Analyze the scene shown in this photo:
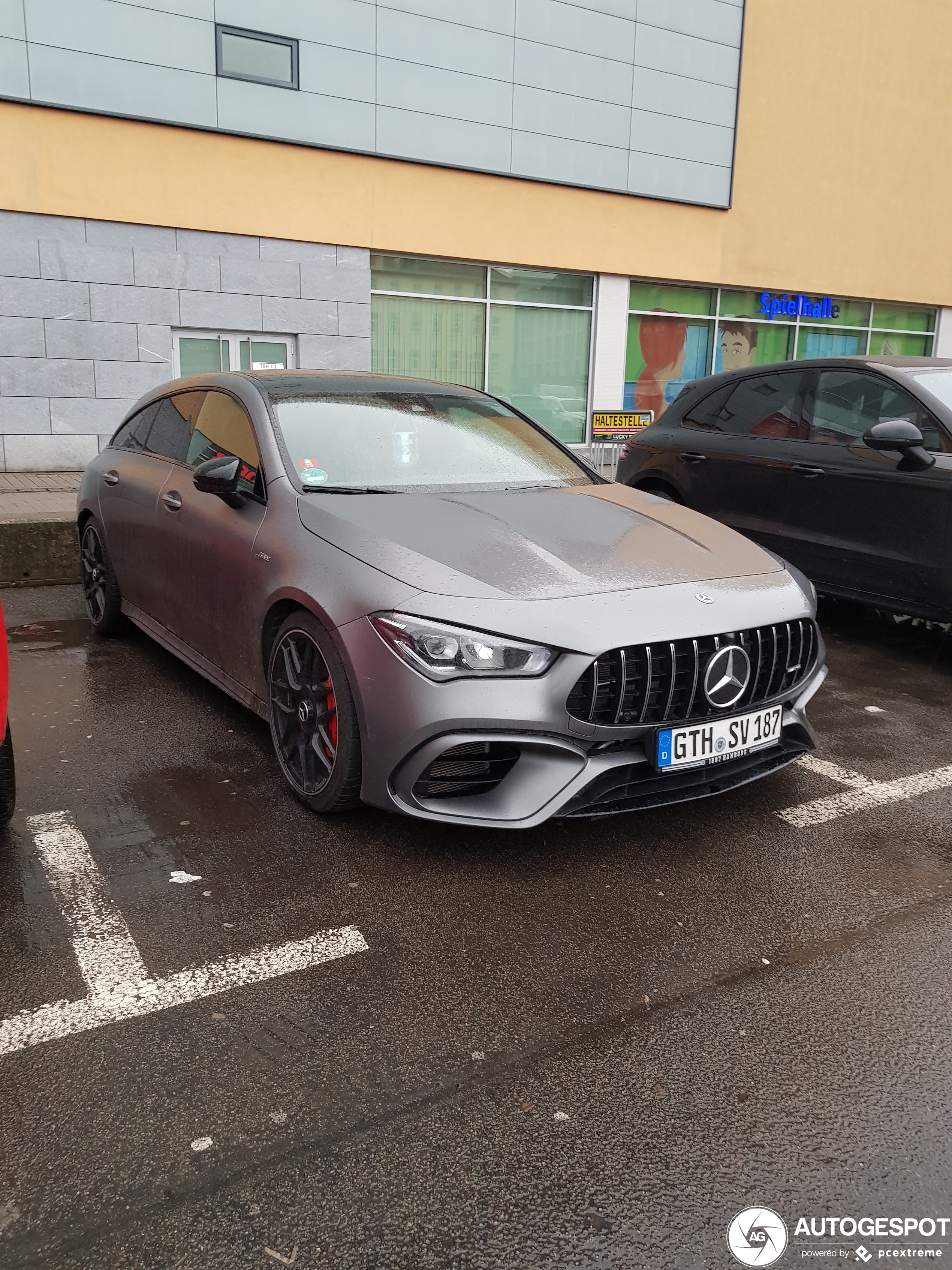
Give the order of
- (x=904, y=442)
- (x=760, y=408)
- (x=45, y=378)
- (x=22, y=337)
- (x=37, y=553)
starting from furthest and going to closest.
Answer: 1. (x=45, y=378)
2. (x=22, y=337)
3. (x=37, y=553)
4. (x=760, y=408)
5. (x=904, y=442)

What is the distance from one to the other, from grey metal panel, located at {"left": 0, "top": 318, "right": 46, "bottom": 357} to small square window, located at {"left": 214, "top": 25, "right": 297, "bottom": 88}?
154 inches

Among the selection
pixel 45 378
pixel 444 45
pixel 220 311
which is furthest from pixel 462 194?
pixel 45 378

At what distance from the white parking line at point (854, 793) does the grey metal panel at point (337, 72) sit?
12.2 meters

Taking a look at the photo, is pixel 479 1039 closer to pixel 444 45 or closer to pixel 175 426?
pixel 175 426

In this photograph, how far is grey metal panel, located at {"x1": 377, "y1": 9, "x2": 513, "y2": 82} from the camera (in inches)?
528

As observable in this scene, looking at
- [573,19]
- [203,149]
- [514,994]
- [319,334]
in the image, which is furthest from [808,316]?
[514,994]

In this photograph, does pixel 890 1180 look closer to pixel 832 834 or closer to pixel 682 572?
pixel 832 834

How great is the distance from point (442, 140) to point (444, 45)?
119 centimetres

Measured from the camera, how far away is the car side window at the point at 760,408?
6.36m

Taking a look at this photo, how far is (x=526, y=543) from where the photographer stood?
11.6ft

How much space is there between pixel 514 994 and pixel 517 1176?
0.63m

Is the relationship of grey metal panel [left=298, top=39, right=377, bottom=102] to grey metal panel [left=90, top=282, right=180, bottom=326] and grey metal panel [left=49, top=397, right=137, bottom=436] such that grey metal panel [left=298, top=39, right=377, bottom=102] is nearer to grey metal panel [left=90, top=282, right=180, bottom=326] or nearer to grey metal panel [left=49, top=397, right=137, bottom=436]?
grey metal panel [left=90, top=282, right=180, bottom=326]

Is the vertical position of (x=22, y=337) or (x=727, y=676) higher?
(x=22, y=337)

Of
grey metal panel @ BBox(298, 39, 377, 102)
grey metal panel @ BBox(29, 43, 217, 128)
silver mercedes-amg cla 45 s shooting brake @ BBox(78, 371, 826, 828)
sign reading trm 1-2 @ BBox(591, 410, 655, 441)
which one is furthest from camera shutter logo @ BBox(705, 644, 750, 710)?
grey metal panel @ BBox(298, 39, 377, 102)
